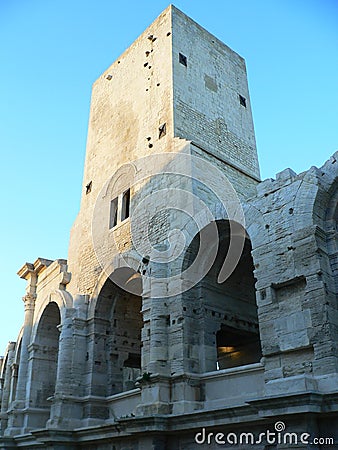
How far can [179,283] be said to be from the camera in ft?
32.6

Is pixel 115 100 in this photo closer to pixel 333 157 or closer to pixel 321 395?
pixel 333 157

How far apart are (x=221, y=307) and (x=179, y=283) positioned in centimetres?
128

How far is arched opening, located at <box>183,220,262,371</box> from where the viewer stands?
31.7 feet

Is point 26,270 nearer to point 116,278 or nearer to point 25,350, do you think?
point 25,350

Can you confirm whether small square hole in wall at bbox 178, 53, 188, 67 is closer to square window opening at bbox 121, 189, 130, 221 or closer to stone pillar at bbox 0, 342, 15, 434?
square window opening at bbox 121, 189, 130, 221

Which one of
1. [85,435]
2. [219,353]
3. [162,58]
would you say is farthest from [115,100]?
[85,435]

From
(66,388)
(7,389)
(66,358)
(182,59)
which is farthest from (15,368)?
(182,59)

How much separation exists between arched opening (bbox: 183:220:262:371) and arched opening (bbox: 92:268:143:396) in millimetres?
2210

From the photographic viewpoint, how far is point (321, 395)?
6480 mm

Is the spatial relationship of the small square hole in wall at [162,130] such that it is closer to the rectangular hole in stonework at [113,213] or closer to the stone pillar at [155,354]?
Result: the rectangular hole in stonework at [113,213]

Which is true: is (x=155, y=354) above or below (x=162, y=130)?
A: below

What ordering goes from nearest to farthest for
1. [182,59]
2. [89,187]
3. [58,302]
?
[58,302], [182,59], [89,187]

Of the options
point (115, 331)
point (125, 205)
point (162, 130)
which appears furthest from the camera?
point (125, 205)

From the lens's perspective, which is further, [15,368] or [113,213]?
[15,368]
